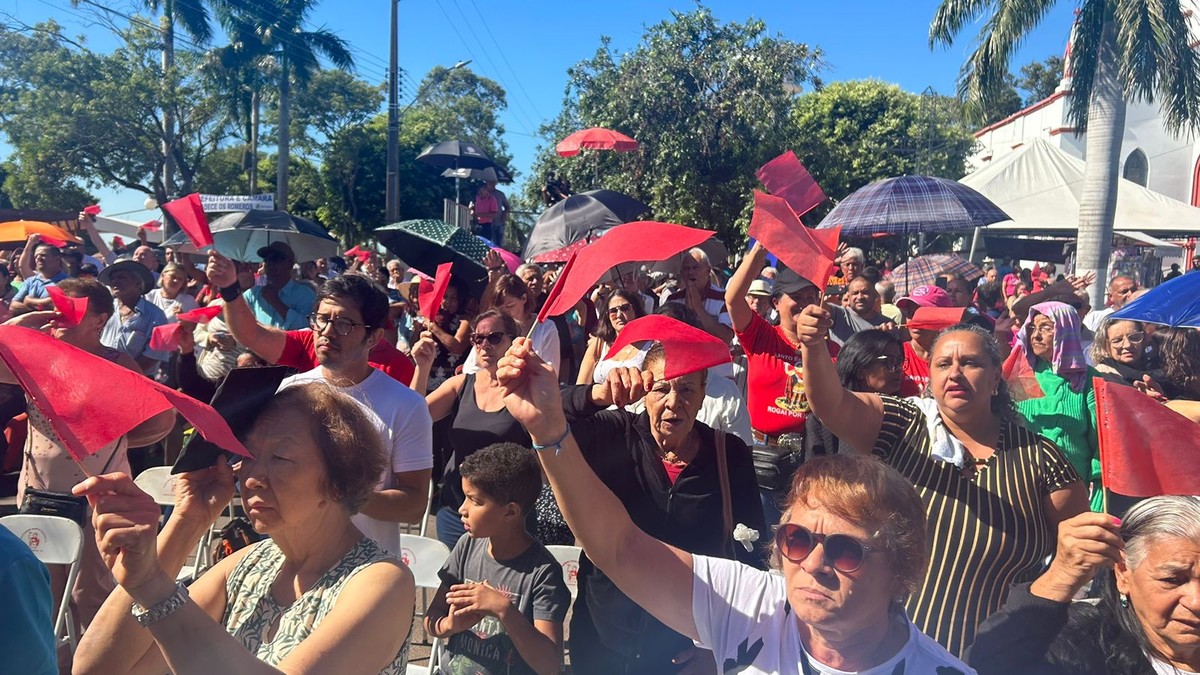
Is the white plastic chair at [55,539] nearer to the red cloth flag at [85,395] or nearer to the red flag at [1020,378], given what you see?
the red cloth flag at [85,395]

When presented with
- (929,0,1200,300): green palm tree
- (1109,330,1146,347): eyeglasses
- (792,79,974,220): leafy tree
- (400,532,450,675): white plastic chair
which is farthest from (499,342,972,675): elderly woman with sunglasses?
(792,79,974,220): leafy tree

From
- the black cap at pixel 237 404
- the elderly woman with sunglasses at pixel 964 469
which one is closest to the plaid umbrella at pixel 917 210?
the elderly woman with sunglasses at pixel 964 469

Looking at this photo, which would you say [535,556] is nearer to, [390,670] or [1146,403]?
[390,670]

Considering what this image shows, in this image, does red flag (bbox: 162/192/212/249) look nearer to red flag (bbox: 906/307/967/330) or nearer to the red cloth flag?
the red cloth flag

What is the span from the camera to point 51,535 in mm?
3775

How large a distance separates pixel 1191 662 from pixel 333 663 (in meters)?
1.86

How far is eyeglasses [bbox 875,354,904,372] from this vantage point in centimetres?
423

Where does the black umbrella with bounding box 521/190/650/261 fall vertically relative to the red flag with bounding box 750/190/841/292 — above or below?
above

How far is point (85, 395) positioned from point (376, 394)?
1.45 metres

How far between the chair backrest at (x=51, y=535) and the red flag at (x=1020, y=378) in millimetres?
3622

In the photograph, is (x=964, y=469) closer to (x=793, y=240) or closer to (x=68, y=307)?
(x=793, y=240)

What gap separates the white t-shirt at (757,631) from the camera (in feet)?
6.38

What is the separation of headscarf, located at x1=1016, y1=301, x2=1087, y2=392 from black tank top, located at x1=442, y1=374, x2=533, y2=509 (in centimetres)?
239

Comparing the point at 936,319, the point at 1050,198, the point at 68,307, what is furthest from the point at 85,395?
the point at 1050,198
